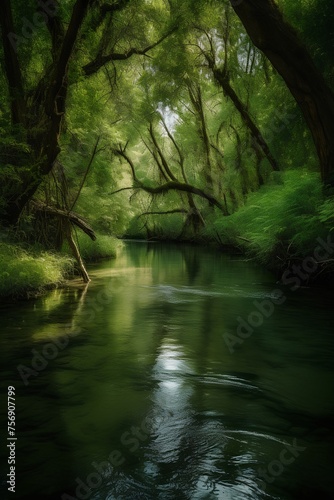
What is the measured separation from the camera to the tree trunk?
9953 mm

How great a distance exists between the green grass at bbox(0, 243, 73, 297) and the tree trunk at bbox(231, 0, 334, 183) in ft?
25.4

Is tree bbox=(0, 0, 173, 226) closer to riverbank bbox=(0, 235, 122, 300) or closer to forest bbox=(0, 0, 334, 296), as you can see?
forest bbox=(0, 0, 334, 296)

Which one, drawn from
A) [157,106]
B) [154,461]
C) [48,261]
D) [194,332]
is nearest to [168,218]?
[157,106]

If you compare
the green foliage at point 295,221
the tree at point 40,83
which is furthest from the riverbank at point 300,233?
the tree at point 40,83

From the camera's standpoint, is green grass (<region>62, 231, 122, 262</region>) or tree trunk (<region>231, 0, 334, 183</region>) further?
green grass (<region>62, 231, 122, 262</region>)

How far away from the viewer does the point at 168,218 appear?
4188 centimetres

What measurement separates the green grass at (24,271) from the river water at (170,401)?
68 centimetres

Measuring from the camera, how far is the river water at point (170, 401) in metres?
3.25

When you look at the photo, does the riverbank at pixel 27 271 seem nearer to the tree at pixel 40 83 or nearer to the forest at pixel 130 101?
the forest at pixel 130 101

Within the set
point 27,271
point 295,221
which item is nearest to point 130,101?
point 295,221

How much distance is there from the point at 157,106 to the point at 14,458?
27428mm

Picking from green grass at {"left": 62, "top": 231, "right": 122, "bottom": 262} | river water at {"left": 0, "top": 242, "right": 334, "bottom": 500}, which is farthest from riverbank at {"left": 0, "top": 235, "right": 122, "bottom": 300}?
green grass at {"left": 62, "top": 231, "right": 122, "bottom": 262}

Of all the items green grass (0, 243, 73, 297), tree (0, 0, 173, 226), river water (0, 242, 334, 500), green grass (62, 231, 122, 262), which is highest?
tree (0, 0, 173, 226)

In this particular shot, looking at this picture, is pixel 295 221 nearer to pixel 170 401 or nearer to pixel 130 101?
pixel 170 401
